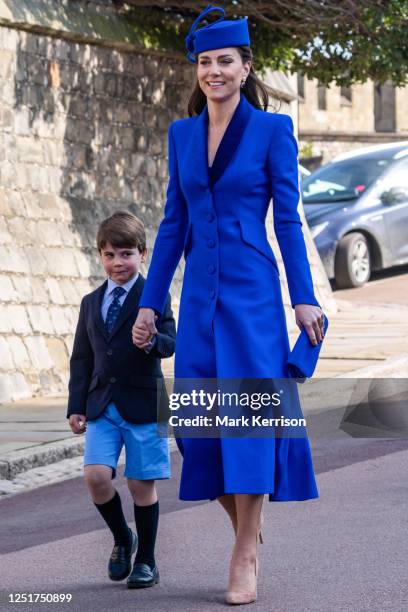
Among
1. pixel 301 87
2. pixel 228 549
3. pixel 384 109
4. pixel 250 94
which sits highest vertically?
pixel 250 94

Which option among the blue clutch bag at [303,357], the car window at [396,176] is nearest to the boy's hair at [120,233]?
the blue clutch bag at [303,357]

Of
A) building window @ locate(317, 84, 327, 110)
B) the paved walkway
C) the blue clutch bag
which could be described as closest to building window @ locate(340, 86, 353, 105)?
building window @ locate(317, 84, 327, 110)

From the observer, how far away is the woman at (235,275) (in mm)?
4863

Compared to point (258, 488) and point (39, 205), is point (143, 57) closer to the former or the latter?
point (39, 205)

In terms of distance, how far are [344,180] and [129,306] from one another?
14.1 meters

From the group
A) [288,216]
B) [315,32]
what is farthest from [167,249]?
[315,32]

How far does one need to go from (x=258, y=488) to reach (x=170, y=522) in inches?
69.6

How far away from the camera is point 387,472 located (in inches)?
293

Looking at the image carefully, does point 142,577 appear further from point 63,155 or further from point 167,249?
point 63,155

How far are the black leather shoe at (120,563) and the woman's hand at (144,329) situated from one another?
770 millimetres

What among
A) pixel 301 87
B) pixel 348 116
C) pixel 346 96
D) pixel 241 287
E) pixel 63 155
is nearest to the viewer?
pixel 241 287

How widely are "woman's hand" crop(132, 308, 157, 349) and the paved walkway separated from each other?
9.86 feet

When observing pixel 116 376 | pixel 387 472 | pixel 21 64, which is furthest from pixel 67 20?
pixel 116 376

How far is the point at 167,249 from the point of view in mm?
5145
